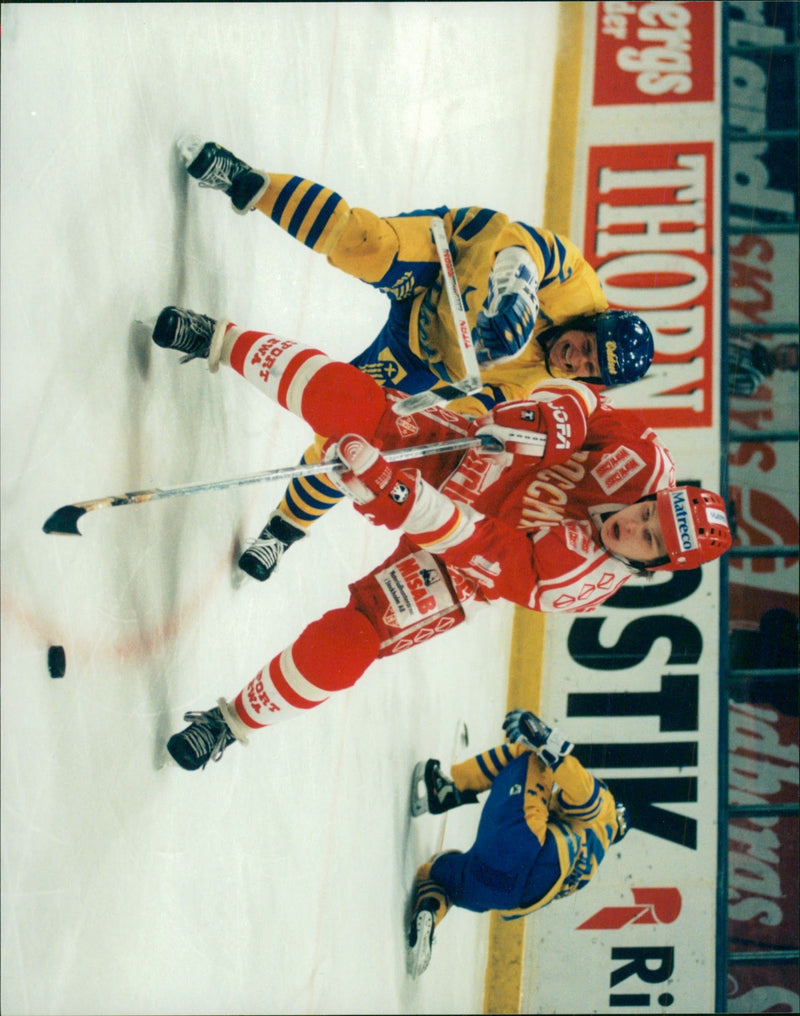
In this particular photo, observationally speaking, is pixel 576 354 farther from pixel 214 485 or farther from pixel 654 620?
pixel 654 620

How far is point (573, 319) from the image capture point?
2.57 metres

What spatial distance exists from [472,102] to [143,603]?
3.08 m

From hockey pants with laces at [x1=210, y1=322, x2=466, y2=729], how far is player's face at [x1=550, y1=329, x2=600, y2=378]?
374 mm

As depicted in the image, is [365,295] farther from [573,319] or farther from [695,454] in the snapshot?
[695,454]

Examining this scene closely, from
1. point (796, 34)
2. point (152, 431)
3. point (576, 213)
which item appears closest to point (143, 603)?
point (152, 431)

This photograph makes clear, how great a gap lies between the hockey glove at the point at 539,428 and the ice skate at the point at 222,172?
2.14 feet

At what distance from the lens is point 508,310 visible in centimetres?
219

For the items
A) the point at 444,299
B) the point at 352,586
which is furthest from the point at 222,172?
the point at 352,586

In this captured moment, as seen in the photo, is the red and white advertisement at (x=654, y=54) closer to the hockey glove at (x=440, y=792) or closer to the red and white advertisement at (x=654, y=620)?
the red and white advertisement at (x=654, y=620)

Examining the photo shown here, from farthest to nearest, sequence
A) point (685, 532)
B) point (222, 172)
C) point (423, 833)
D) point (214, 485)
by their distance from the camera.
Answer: point (423, 833), point (222, 172), point (685, 532), point (214, 485)

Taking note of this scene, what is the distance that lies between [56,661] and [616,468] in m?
1.06

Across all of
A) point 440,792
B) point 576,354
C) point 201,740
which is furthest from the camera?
point 440,792

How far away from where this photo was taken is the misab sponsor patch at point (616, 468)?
2.19 metres

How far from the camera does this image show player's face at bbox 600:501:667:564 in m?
2.09
